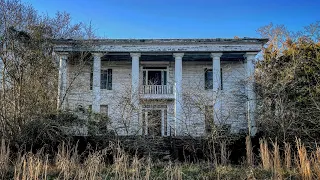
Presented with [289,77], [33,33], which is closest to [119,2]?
[33,33]

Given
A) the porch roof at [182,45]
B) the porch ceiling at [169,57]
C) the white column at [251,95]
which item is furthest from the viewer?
the porch ceiling at [169,57]

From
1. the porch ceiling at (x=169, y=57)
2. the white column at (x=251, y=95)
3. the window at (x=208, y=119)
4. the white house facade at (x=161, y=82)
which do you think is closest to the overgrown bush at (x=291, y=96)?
the white column at (x=251, y=95)

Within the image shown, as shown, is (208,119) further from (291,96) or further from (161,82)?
(161,82)

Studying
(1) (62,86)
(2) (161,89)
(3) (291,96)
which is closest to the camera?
(3) (291,96)

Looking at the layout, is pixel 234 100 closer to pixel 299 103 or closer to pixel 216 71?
pixel 216 71

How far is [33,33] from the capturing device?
37.7 feet

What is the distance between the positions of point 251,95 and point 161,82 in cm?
681

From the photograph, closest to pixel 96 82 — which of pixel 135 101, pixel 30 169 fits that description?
pixel 135 101

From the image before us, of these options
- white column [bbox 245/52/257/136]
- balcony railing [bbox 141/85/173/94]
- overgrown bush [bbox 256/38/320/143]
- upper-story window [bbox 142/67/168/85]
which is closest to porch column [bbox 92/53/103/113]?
balcony railing [bbox 141/85/173/94]

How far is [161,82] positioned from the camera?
20.0 meters

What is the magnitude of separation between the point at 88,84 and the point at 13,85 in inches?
313

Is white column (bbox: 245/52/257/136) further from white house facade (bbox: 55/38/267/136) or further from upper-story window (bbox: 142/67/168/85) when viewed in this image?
upper-story window (bbox: 142/67/168/85)

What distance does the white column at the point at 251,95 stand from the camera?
13289 millimetres

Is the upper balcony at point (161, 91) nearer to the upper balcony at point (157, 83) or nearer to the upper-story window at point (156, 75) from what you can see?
the upper balcony at point (157, 83)
